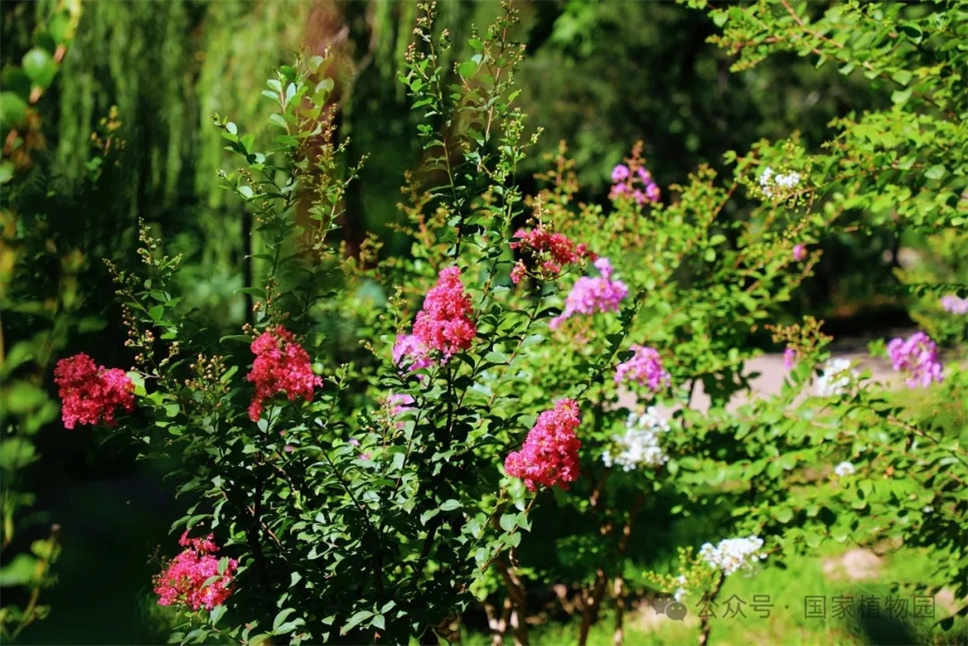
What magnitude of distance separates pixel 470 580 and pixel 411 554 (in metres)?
0.52

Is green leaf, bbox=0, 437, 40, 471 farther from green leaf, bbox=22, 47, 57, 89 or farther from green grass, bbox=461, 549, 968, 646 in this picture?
green grass, bbox=461, 549, 968, 646

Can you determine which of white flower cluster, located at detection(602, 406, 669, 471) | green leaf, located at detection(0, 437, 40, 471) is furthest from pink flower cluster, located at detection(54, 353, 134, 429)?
white flower cluster, located at detection(602, 406, 669, 471)

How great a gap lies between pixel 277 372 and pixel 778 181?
1498mm

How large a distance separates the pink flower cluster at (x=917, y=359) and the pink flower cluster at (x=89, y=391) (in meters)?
2.53

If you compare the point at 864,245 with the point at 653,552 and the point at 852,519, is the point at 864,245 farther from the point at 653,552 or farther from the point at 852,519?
the point at 852,519

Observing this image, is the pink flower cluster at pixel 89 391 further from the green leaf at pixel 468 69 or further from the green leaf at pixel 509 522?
the green leaf at pixel 468 69

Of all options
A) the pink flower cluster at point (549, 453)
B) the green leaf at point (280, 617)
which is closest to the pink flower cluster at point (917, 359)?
the pink flower cluster at point (549, 453)

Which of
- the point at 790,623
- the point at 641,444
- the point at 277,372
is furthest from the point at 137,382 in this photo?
the point at 790,623

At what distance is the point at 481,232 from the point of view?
6.57 feet

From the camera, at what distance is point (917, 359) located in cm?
341

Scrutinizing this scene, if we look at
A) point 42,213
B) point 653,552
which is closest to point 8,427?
point 42,213

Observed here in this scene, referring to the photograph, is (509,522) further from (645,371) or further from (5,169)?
(645,371)

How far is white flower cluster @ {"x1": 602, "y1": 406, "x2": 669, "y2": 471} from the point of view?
2758 mm

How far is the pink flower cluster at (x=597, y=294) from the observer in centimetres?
297
